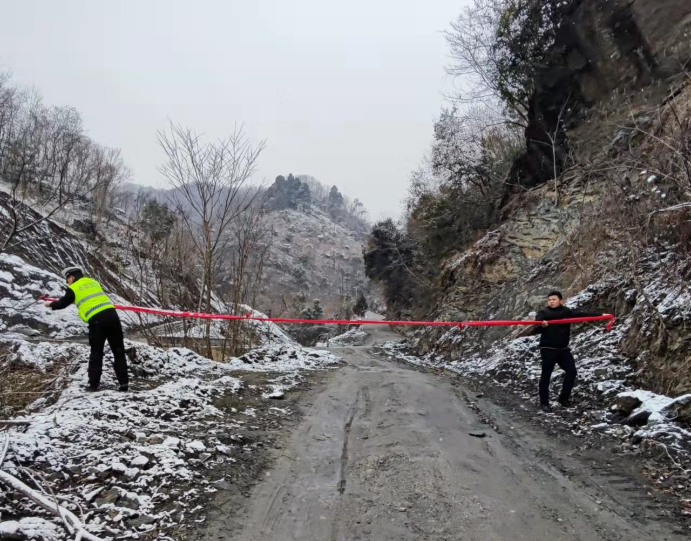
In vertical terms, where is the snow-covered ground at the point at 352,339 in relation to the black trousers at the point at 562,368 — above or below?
below

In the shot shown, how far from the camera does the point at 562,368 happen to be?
6.18 m

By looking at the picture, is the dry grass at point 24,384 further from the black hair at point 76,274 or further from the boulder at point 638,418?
the boulder at point 638,418

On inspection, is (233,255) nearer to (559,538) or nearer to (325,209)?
(559,538)

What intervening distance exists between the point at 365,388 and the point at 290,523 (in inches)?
178

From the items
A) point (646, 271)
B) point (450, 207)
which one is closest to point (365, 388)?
point (646, 271)

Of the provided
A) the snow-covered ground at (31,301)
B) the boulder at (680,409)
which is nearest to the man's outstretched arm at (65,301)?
the boulder at (680,409)

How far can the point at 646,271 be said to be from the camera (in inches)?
279

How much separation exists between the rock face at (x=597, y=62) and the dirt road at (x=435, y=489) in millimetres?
13021

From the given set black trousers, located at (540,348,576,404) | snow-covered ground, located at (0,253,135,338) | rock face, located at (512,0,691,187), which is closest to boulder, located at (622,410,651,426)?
black trousers, located at (540,348,576,404)

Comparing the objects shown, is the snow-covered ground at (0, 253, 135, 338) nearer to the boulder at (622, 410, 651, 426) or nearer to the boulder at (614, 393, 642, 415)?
the boulder at (614, 393, 642, 415)

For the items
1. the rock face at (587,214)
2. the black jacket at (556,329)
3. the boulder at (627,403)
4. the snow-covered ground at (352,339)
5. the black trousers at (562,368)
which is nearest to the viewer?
the boulder at (627,403)

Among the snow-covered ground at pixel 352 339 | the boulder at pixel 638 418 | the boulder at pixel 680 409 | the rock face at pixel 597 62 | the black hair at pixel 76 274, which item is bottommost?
the snow-covered ground at pixel 352 339

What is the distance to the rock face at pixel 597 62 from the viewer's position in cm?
1335

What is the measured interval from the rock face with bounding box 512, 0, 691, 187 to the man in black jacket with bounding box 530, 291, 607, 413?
10.4 meters
